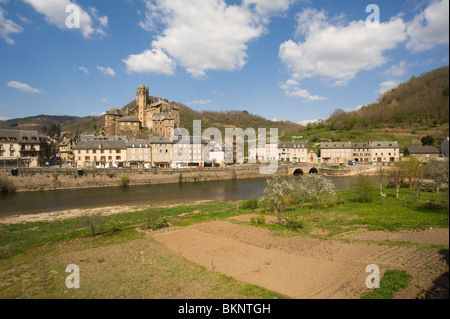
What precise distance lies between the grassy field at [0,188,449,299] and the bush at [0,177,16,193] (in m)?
26.4

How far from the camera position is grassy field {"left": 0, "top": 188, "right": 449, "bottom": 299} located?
954 centimetres

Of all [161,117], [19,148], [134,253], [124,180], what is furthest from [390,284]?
[161,117]

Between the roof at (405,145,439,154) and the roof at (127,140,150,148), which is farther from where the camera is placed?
the roof at (405,145,439,154)

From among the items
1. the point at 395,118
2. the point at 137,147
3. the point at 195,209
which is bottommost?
the point at 195,209

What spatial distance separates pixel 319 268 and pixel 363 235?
22.1ft

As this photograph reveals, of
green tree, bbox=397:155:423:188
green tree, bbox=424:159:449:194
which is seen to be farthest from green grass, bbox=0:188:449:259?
green tree, bbox=397:155:423:188

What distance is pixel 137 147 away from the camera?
6244 centimetres

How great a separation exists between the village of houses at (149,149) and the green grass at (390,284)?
5800cm

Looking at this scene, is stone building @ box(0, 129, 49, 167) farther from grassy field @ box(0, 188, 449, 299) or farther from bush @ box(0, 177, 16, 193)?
grassy field @ box(0, 188, 449, 299)
